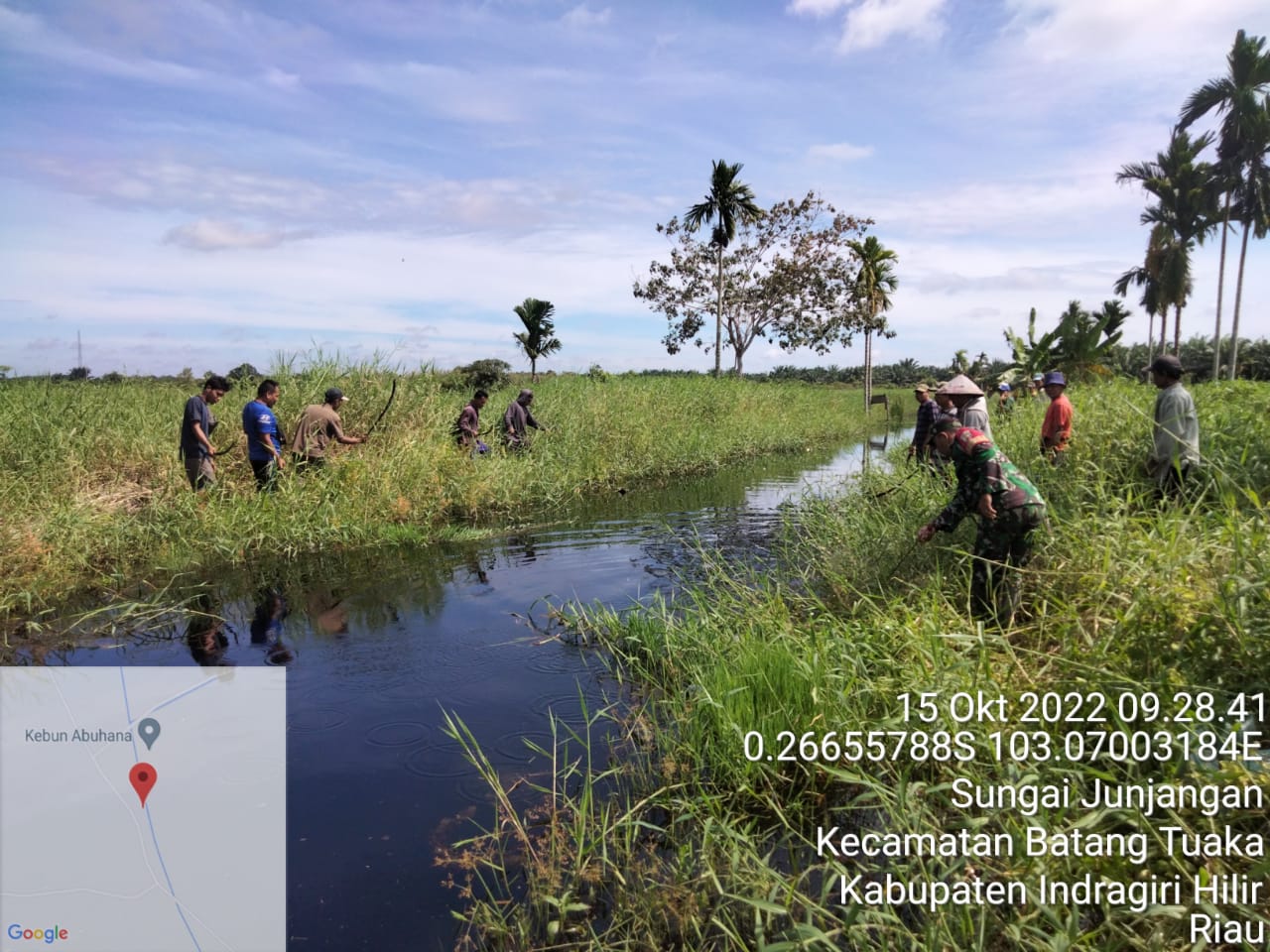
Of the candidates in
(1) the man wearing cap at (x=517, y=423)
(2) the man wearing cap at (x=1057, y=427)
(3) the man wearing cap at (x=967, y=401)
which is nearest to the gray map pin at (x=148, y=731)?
(3) the man wearing cap at (x=967, y=401)

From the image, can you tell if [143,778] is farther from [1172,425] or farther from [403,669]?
[1172,425]

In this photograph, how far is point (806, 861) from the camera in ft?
9.98

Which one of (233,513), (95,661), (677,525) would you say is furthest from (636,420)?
(95,661)

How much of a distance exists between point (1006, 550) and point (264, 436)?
7842 mm

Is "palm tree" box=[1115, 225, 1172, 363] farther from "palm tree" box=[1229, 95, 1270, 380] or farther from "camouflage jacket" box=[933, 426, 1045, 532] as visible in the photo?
"camouflage jacket" box=[933, 426, 1045, 532]

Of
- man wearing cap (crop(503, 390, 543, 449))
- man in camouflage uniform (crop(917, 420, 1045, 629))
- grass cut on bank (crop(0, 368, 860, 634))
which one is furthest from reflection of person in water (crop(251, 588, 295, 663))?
man wearing cap (crop(503, 390, 543, 449))

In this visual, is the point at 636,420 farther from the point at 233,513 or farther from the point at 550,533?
the point at 233,513

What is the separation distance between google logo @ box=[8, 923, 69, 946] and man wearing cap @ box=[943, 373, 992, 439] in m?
5.67

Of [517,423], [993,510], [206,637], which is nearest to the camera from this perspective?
[993,510]

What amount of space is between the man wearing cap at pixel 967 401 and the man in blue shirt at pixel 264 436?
7.13m

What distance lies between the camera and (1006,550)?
4508 mm

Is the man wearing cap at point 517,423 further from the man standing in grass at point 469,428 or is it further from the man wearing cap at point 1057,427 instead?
the man wearing cap at point 1057,427

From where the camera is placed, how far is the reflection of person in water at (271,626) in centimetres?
546

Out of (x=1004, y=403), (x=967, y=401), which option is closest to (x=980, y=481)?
(x=967, y=401)
